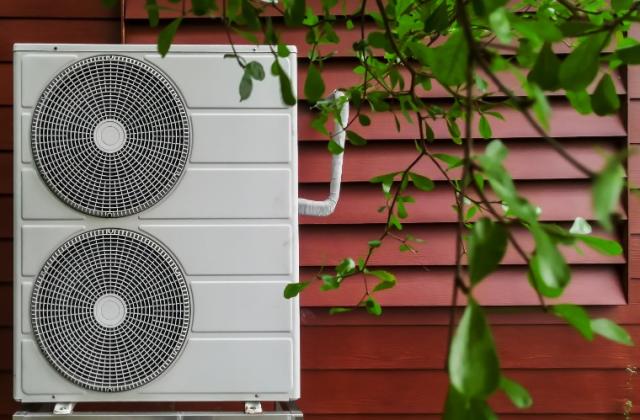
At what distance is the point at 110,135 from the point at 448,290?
1.11 meters

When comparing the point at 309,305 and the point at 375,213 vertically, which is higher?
the point at 375,213

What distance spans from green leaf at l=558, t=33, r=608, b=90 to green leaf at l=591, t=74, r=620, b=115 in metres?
0.11

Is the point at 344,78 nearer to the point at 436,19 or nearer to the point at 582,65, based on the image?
the point at 436,19

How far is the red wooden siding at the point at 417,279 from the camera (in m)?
2.26

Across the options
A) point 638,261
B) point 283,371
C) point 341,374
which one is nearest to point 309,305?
point 341,374

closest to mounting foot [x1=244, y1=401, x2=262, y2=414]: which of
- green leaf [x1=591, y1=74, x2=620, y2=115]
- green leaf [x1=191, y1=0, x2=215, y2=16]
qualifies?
green leaf [x1=191, y1=0, x2=215, y2=16]

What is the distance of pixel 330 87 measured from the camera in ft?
7.45

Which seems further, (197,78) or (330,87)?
(330,87)

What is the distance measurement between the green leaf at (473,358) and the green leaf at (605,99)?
303 mm

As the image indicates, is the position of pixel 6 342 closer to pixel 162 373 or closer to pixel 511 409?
pixel 162 373

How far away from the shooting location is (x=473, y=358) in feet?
1.09

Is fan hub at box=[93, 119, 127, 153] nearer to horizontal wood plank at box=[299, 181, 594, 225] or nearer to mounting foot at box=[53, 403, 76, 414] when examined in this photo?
mounting foot at box=[53, 403, 76, 414]

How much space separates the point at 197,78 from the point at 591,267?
1307 millimetres

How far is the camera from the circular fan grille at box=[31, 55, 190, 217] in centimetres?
163
